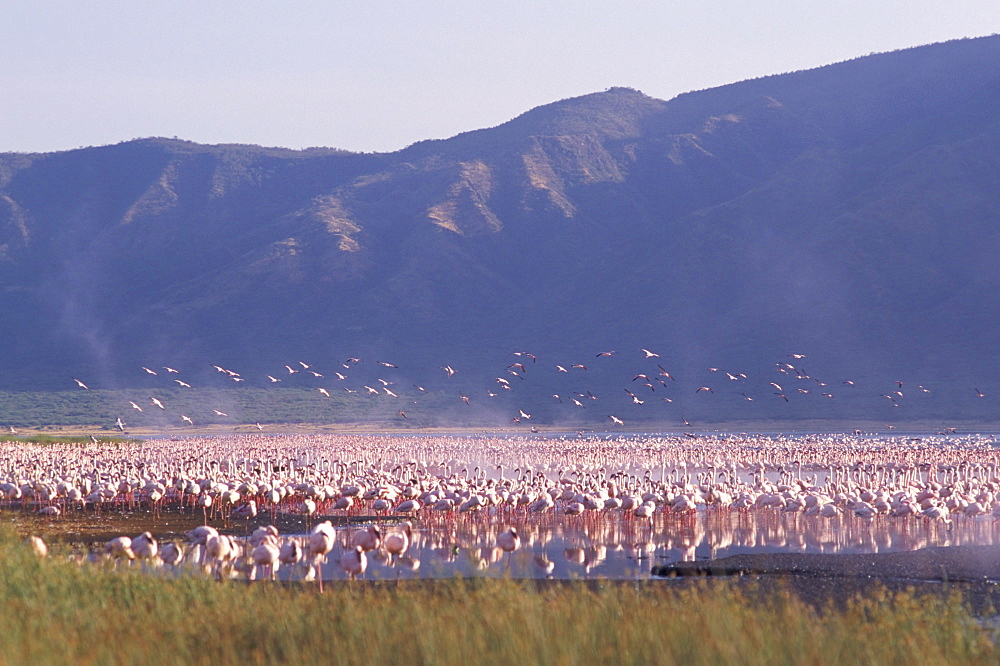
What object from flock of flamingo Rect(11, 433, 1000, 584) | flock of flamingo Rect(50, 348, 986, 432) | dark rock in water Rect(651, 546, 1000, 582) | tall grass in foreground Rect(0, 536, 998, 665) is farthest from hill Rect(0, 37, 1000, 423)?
tall grass in foreground Rect(0, 536, 998, 665)

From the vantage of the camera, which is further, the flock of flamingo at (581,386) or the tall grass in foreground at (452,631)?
the flock of flamingo at (581,386)

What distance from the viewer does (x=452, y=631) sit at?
29.9ft

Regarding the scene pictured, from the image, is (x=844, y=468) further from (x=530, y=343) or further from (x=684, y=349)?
(x=530, y=343)

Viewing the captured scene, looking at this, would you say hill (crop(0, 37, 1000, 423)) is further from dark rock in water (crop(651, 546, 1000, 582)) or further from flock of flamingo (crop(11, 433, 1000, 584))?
dark rock in water (crop(651, 546, 1000, 582))

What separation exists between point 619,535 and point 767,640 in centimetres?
1332

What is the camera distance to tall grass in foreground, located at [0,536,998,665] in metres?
8.59

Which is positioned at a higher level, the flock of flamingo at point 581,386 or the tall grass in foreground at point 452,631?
the tall grass in foreground at point 452,631

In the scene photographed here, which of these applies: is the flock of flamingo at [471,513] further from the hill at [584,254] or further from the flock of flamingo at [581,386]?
the hill at [584,254]

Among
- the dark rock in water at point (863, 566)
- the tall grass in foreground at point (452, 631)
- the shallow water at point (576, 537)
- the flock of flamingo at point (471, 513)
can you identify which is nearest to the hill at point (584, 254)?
the flock of flamingo at point (471, 513)

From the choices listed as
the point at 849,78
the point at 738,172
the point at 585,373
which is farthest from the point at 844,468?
the point at 849,78

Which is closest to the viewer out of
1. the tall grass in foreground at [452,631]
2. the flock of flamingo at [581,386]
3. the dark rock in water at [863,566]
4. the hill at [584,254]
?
the tall grass in foreground at [452,631]

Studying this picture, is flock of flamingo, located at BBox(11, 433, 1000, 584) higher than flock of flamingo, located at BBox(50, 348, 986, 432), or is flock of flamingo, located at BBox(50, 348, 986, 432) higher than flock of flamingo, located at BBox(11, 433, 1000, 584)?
flock of flamingo, located at BBox(11, 433, 1000, 584)

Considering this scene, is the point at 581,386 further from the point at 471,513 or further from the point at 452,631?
the point at 452,631

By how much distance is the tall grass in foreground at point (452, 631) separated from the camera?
28.2 ft
